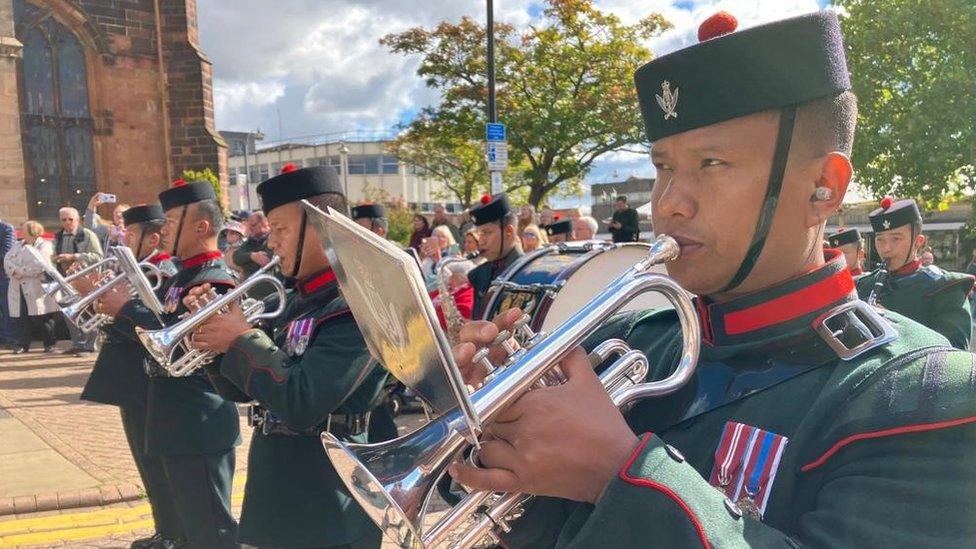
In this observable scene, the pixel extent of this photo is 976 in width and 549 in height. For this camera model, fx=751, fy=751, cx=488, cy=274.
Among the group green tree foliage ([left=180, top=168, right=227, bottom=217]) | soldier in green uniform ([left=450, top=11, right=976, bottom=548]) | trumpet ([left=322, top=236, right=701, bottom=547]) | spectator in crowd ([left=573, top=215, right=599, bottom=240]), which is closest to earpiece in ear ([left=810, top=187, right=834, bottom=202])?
soldier in green uniform ([left=450, top=11, right=976, bottom=548])

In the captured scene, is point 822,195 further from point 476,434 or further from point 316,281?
point 316,281

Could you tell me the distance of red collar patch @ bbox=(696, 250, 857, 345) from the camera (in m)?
1.44

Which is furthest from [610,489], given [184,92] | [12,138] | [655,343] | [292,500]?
[184,92]

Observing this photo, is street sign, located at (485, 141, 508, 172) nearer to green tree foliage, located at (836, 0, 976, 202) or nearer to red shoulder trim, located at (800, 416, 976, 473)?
green tree foliage, located at (836, 0, 976, 202)

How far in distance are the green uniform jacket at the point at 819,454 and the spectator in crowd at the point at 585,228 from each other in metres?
7.63

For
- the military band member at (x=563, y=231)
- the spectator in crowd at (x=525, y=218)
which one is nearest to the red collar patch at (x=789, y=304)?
the military band member at (x=563, y=231)

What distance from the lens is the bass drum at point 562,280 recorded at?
4.38 metres

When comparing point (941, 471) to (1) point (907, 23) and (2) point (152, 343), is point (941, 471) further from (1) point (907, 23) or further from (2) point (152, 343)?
(1) point (907, 23)

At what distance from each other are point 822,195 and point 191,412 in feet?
11.8

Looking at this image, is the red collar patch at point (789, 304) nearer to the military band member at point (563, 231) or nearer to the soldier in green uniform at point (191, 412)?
the soldier in green uniform at point (191, 412)

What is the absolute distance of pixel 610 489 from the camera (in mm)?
1164

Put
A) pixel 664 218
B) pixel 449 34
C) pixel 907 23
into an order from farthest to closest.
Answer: pixel 449 34
pixel 907 23
pixel 664 218

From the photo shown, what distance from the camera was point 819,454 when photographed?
4.10 feet

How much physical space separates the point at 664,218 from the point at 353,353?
64.9 inches
